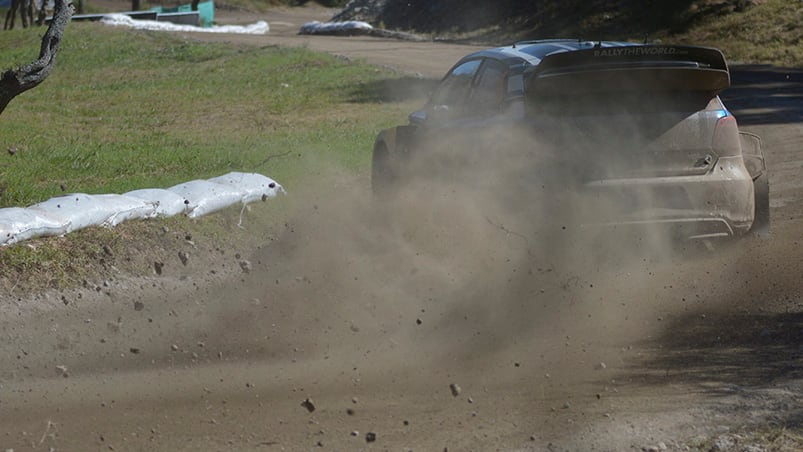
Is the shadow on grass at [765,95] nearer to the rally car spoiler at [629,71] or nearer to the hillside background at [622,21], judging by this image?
the hillside background at [622,21]

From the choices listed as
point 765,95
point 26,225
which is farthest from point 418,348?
point 765,95

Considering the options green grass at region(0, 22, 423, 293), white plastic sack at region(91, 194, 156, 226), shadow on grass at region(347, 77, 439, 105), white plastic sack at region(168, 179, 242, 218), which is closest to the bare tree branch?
green grass at region(0, 22, 423, 293)

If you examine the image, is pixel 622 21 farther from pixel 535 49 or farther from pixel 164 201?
pixel 164 201

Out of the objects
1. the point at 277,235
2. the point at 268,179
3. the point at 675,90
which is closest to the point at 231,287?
the point at 277,235

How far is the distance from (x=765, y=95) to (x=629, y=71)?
11532mm

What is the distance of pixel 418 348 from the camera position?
6734mm

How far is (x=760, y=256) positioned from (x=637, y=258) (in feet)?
3.77

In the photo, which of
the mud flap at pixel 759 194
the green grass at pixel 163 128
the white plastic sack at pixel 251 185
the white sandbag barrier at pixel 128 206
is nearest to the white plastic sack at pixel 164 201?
the white sandbag barrier at pixel 128 206

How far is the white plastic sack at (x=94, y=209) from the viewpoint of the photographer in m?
8.39

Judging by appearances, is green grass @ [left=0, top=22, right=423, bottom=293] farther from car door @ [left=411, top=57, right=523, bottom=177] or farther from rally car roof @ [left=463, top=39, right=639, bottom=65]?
rally car roof @ [left=463, top=39, right=639, bottom=65]

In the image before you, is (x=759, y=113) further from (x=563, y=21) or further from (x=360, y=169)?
(x=563, y=21)

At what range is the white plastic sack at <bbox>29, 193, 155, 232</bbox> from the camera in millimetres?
8391

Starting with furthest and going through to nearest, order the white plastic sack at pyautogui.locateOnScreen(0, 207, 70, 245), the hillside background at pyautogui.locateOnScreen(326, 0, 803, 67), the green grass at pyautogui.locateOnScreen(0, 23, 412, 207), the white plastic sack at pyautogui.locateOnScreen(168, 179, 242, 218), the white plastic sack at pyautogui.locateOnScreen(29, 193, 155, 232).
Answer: the hillside background at pyautogui.locateOnScreen(326, 0, 803, 67) < the green grass at pyautogui.locateOnScreen(0, 23, 412, 207) < the white plastic sack at pyautogui.locateOnScreen(168, 179, 242, 218) < the white plastic sack at pyautogui.locateOnScreen(29, 193, 155, 232) < the white plastic sack at pyautogui.locateOnScreen(0, 207, 70, 245)

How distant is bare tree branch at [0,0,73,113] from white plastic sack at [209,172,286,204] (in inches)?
72.6
